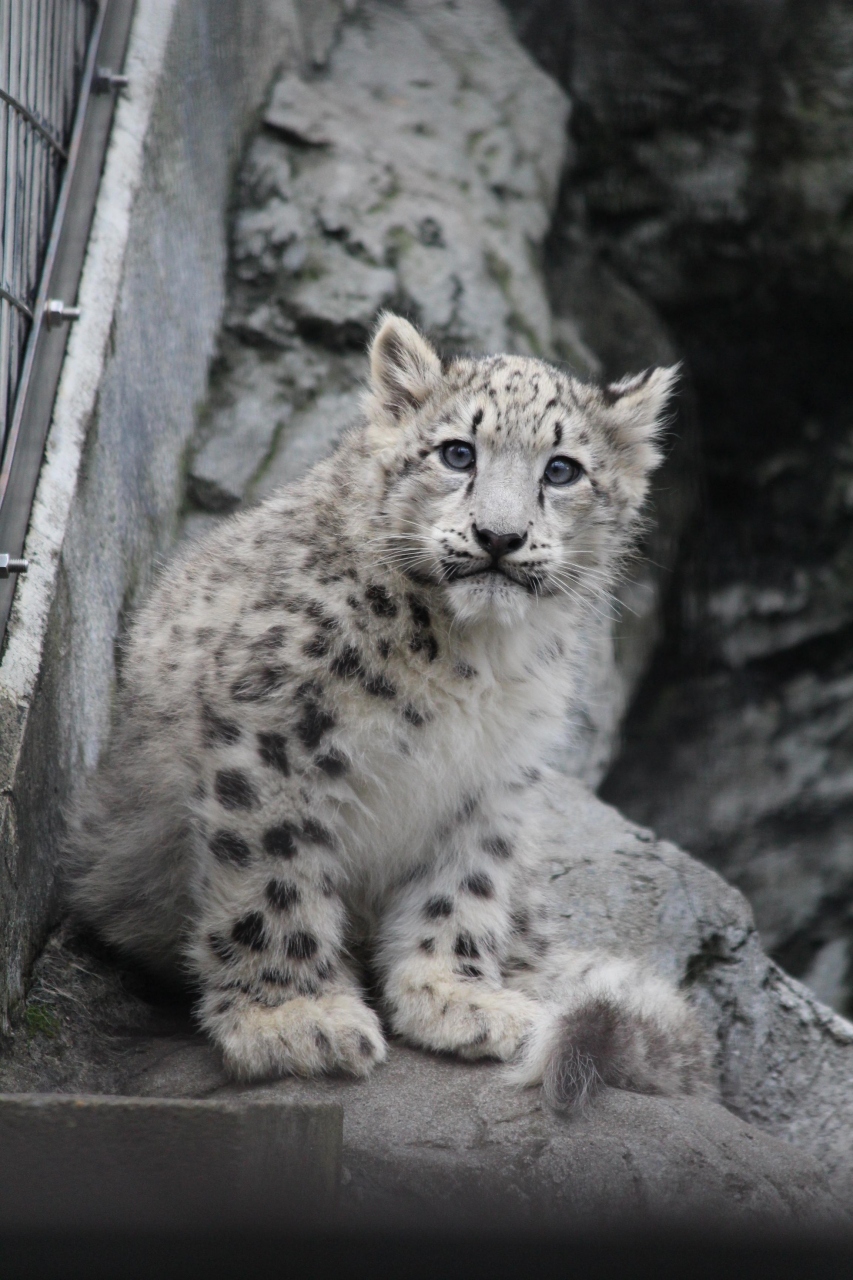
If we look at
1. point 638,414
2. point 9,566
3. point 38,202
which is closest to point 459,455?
point 638,414

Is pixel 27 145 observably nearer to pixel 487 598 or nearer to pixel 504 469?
pixel 504 469

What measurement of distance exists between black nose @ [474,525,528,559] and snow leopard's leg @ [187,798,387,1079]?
688 millimetres

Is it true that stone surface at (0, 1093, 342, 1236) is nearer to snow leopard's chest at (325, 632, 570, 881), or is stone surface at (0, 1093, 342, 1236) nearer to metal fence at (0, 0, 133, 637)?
snow leopard's chest at (325, 632, 570, 881)

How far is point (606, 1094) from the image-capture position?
2883mm

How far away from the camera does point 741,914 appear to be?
413cm

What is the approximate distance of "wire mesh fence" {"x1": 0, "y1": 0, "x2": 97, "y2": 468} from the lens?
3.40 m

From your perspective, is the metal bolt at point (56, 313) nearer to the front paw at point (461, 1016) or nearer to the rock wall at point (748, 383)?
the front paw at point (461, 1016)

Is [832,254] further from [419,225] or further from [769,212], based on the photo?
[419,225]

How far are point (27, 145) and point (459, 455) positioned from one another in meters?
1.42

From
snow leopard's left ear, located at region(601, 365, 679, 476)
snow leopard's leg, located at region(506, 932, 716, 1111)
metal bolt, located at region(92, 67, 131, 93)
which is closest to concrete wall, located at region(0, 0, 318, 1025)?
metal bolt, located at region(92, 67, 131, 93)

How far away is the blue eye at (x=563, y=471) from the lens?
10.8 ft

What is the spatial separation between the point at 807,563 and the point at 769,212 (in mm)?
1631

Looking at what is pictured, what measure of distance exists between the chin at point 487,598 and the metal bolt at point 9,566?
950 mm

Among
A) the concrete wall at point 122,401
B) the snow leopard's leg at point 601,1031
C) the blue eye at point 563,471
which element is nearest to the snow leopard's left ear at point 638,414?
the blue eye at point 563,471
